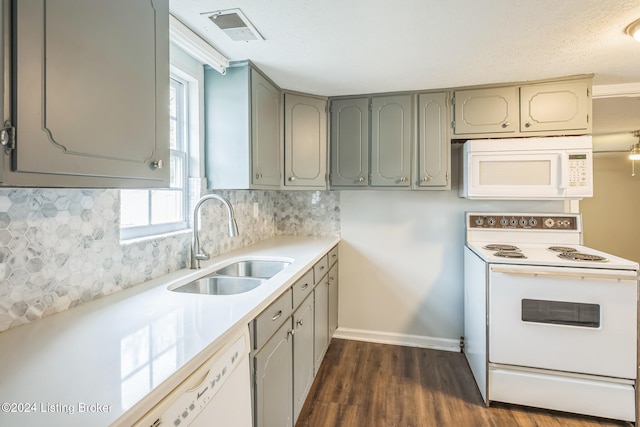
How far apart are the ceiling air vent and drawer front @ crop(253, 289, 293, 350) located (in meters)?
1.30

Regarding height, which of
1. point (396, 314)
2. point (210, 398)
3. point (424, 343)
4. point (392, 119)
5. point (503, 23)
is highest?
point (503, 23)

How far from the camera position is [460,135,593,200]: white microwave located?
219 cm

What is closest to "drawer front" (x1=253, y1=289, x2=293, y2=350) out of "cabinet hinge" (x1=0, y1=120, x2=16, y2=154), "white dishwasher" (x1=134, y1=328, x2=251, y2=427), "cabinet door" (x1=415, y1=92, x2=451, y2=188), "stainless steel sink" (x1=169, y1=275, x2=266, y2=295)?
"white dishwasher" (x1=134, y1=328, x2=251, y2=427)

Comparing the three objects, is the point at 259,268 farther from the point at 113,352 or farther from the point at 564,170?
the point at 564,170

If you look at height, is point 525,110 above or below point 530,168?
above

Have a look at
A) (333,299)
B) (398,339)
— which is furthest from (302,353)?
(398,339)

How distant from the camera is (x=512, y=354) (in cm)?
195

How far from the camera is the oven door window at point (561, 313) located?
184 centimetres

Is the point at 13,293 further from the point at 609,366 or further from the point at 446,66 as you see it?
the point at 609,366

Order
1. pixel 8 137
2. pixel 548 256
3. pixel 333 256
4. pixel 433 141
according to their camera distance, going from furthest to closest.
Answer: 1. pixel 333 256
2. pixel 433 141
3. pixel 548 256
4. pixel 8 137

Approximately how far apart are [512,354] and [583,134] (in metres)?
1.58

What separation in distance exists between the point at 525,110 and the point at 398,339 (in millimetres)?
2095

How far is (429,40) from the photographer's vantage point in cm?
170

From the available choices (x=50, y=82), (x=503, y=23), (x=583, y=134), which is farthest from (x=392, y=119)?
(x=50, y=82)
